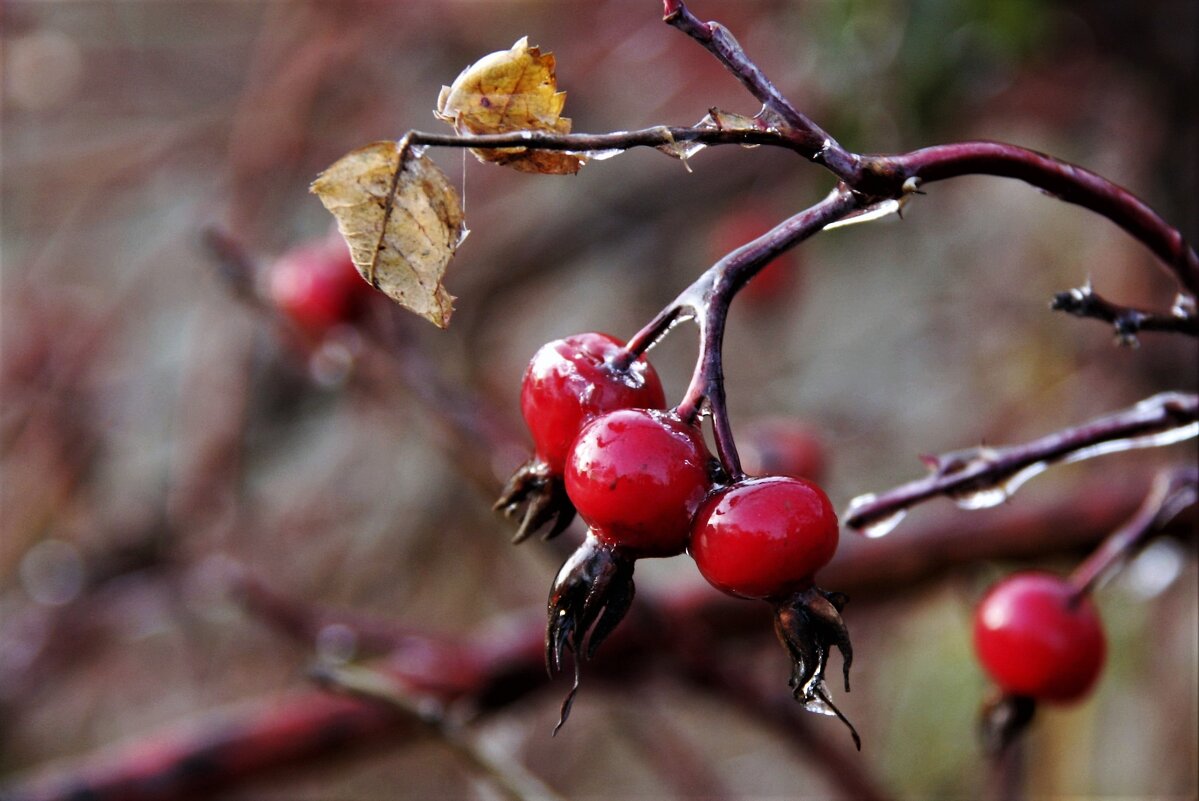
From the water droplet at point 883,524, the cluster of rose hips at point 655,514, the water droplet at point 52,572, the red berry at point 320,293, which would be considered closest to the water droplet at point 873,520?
the water droplet at point 883,524

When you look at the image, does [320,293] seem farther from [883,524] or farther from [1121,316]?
[1121,316]

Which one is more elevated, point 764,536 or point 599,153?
point 599,153

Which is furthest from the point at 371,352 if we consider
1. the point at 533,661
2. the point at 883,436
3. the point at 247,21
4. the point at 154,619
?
the point at 247,21

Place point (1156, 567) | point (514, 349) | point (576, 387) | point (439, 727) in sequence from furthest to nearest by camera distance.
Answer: point (514, 349) → point (1156, 567) → point (439, 727) → point (576, 387)

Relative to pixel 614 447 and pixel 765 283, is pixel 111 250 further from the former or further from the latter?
pixel 614 447

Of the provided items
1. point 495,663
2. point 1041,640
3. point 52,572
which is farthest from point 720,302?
point 52,572

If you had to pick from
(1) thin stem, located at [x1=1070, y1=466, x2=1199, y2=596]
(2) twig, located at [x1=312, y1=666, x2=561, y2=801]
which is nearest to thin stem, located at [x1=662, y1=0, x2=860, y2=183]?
(1) thin stem, located at [x1=1070, y1=466, x2=1199, y2=596]
